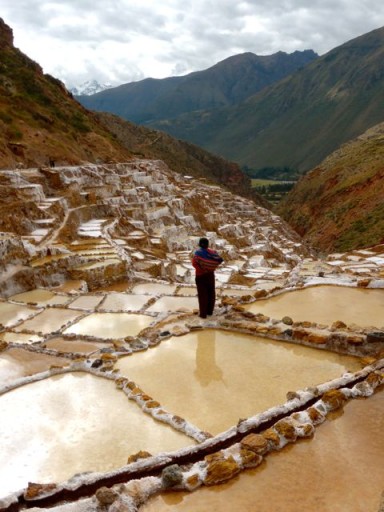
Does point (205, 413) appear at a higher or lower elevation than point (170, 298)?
higher

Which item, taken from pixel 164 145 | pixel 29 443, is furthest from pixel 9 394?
pixel 164 145

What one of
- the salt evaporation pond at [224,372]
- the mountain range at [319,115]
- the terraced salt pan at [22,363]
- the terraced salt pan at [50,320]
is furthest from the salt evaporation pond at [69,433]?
the mountain range at [319,115]

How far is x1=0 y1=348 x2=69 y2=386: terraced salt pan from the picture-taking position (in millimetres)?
6441

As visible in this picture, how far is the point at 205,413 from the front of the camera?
4625 millimetres

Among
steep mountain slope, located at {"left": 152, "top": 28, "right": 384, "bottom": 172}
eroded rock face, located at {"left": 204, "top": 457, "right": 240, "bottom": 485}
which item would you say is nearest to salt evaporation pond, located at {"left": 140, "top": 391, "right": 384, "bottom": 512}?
eroded rock face, located at {"left": 204, "top": 457, "right": 240, "bottom": 485}

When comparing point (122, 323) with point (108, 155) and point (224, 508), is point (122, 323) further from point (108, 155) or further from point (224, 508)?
point (108, 155)

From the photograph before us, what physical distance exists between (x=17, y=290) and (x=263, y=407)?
10120 mm

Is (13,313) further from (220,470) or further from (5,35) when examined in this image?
(5,35)

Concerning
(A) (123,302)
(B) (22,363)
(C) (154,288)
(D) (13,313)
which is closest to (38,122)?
(C) (154,288)

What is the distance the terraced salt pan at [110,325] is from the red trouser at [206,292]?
189 cm

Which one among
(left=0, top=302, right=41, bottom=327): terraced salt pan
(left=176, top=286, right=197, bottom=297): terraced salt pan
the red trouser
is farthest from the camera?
(left=176, top=286, right=197, bottom=297): terraced salt pan

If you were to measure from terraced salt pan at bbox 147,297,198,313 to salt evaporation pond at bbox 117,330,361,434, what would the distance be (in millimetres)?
4170

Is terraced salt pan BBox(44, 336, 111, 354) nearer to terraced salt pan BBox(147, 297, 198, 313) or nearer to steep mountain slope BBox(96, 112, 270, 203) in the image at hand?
terraced salt pan BBox(147, 297, 198, 313)

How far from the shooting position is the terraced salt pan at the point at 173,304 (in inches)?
424
